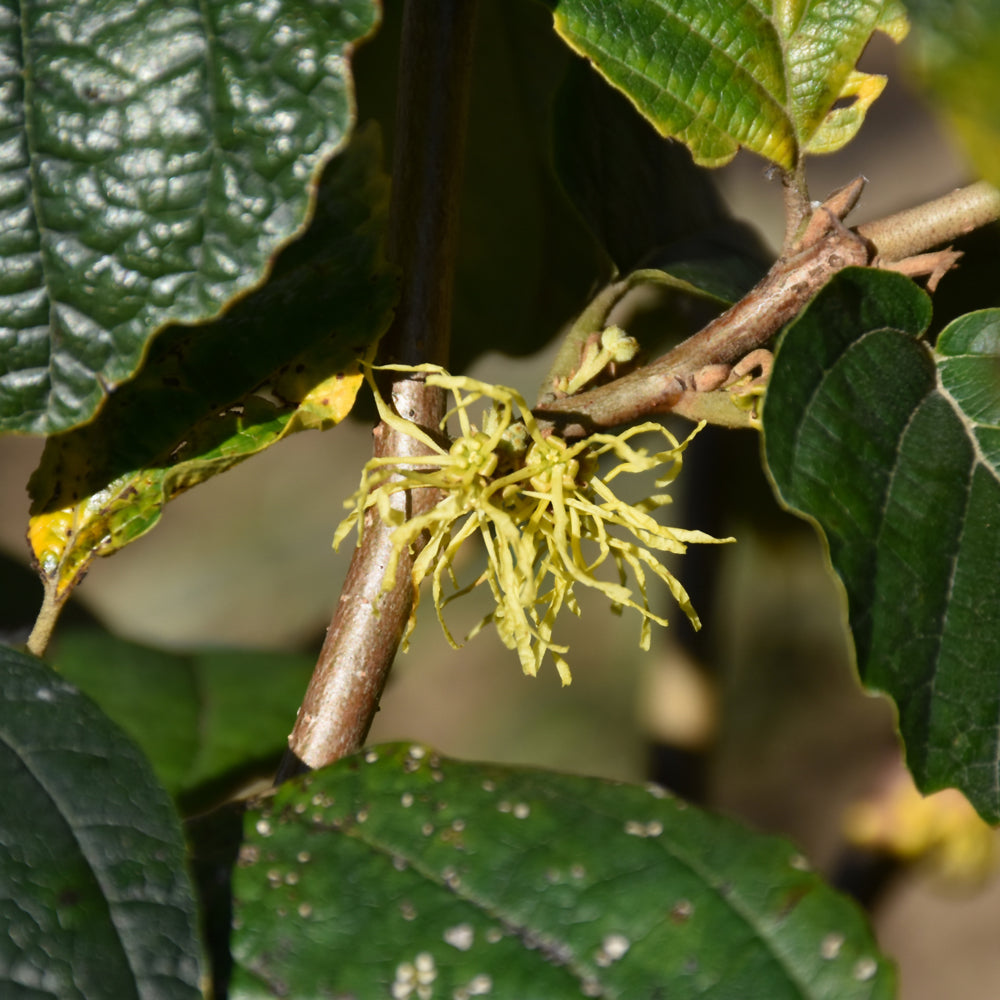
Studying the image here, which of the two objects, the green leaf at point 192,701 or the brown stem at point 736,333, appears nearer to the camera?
the brown stem at point 736,333

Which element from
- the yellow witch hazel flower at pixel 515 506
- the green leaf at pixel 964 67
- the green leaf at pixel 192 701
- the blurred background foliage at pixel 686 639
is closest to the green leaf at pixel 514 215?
the blurred background foliage at pixel 686 639

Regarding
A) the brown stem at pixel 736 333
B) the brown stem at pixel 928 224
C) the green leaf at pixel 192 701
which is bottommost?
the green leaf at pixel 192 701

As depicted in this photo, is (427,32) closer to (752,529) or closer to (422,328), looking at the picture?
(422,328)

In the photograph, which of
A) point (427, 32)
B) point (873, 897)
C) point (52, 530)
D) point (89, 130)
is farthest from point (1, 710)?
point (873, 897)

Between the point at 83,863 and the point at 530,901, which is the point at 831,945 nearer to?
the point at 530,901

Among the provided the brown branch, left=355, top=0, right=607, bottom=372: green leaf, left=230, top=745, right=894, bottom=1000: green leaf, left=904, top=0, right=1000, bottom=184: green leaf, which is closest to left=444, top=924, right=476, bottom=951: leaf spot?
left=230, top=745, right=894, bottom=1000: green leaf

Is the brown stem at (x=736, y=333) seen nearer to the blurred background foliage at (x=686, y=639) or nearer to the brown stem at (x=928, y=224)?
the brown stem at (x=928, y=224)

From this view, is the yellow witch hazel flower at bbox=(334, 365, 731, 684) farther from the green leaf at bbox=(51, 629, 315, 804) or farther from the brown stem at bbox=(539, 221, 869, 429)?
the green leaf at bbox=(51, 629, 315, 804)
